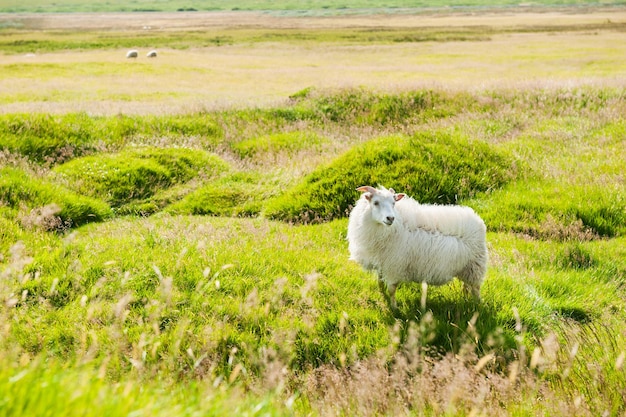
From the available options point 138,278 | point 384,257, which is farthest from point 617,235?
point 138,278

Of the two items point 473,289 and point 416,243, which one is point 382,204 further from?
point 473,289

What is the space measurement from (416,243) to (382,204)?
0.70 m

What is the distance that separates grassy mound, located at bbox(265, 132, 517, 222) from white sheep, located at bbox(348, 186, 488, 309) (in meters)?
3.44

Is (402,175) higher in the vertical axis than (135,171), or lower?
higher

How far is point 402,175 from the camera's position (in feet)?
37.7

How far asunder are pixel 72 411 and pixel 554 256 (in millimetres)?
7824

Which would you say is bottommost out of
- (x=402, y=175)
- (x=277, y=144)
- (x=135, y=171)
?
(x=277, y=144)

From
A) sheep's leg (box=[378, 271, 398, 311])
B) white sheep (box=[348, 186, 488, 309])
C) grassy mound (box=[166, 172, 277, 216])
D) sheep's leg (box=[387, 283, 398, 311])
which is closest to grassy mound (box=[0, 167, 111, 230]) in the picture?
grassy mound (box=[166, 172, 277, 216])

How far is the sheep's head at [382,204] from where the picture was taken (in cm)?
650

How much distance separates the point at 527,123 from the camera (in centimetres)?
1734

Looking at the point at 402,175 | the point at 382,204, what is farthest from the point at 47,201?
the point at 402,175

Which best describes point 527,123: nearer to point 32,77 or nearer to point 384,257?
point 384,257

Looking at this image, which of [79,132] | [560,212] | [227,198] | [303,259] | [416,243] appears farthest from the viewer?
[79,132]

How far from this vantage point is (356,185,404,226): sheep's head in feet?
21.3
